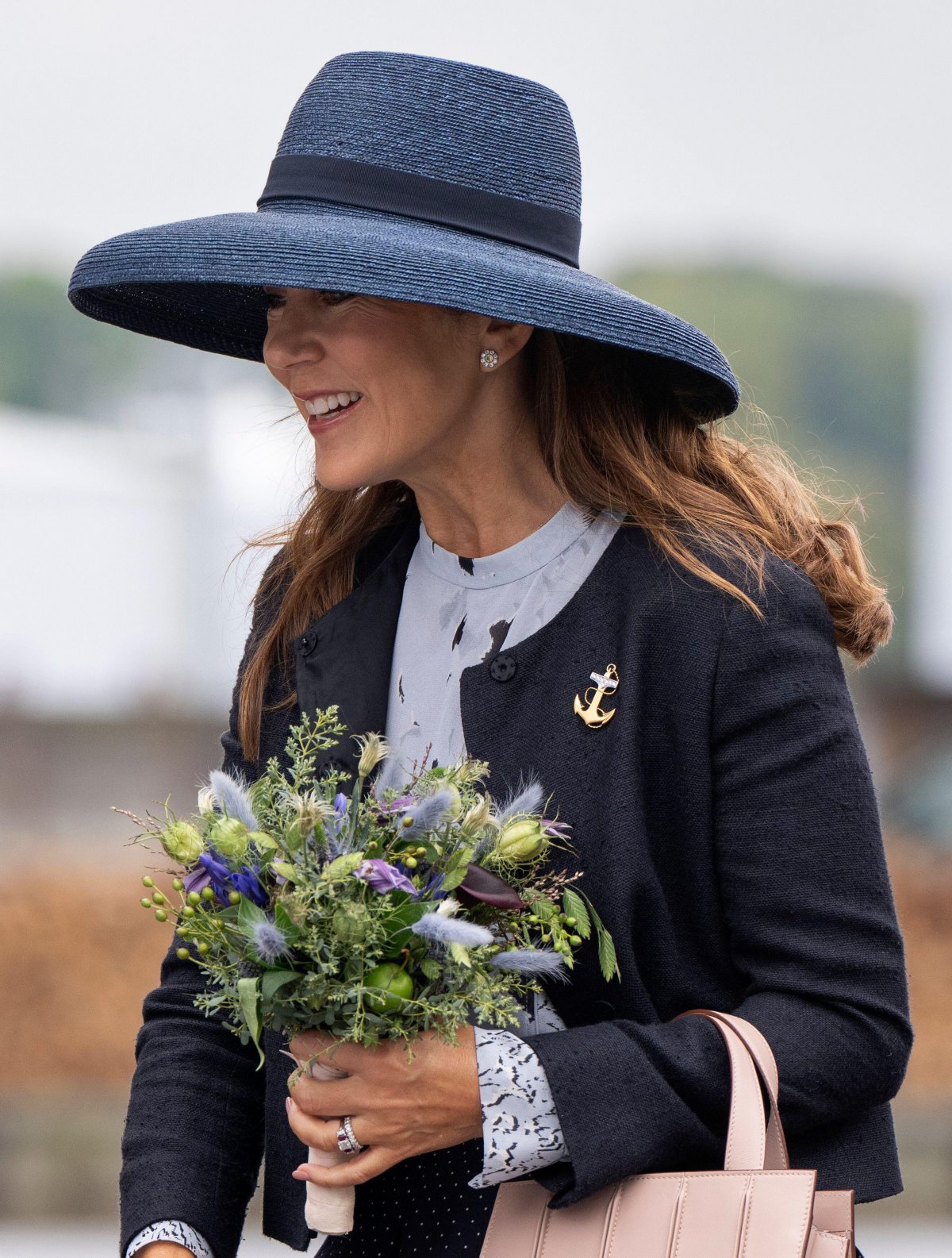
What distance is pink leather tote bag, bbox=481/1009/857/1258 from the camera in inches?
67.5

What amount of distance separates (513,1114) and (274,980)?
0.33m

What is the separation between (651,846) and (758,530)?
0.45m

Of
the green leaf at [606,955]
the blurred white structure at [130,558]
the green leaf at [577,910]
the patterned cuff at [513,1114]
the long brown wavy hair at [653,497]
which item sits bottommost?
the blurred white structure at [130,558]

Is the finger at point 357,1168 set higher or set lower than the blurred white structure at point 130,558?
higher

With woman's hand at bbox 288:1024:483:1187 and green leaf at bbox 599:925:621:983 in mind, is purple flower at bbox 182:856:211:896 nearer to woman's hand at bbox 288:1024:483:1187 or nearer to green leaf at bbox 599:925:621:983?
woman's hand at bbox 288:1024:483:1187

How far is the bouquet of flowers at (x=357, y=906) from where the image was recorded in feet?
5.55

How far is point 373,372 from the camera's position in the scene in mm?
2135

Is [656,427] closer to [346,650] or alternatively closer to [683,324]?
[683,324]

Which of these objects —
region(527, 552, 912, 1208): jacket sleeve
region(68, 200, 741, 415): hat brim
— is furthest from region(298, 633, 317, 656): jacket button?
region(527, 552, 912, 1208): jacket sleeve

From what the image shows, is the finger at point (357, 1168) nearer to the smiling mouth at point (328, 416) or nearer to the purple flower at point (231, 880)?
the purple flower at point (231, 880)

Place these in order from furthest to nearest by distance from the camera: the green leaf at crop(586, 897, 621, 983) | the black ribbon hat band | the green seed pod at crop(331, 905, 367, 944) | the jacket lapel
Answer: the jacket lapel, the black ribbon hat band, the green leaf at crop(586, 897, 621, 983), the green seed pod at crop(331, 905, 367, 944)

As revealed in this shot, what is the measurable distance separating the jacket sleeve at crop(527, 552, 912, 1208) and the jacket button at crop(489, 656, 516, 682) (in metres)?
0.28

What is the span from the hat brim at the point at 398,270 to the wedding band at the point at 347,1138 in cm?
96

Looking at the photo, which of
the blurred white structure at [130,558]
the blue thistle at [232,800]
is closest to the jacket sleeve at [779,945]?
the blue thistle at [232,800]
